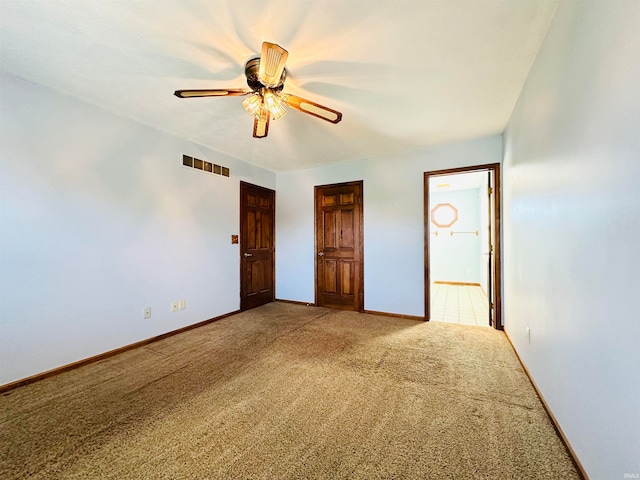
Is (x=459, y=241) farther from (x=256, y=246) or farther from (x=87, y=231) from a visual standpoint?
(x=87, y=231)

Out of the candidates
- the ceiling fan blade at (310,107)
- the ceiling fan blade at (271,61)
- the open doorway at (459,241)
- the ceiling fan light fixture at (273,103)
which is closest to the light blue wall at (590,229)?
the ceiling fan blade at (310,107)

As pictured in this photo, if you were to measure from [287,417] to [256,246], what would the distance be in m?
3.19

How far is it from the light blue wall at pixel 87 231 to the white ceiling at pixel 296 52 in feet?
0.99

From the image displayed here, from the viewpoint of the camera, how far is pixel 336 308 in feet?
14.5

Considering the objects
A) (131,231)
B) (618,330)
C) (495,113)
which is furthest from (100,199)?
(495,113)

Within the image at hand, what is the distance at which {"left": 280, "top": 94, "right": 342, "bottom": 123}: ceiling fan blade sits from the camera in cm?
194

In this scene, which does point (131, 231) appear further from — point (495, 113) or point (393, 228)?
point (495, 113)

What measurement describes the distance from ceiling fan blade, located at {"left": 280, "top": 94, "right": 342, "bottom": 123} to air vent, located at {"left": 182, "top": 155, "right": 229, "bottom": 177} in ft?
6.58

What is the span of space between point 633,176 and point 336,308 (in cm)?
387

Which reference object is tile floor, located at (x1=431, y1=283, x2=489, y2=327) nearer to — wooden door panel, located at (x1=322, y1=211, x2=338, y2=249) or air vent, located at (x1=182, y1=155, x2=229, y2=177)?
wooden door panel, located at (x1=322, y1=211, x2=338, y2=249)

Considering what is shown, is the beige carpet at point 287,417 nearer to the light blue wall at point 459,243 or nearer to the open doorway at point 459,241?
the open doorway at point 459,241

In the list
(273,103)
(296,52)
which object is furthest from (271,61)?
(273,103)

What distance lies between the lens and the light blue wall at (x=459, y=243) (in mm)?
6715

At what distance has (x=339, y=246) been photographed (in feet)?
14.5
